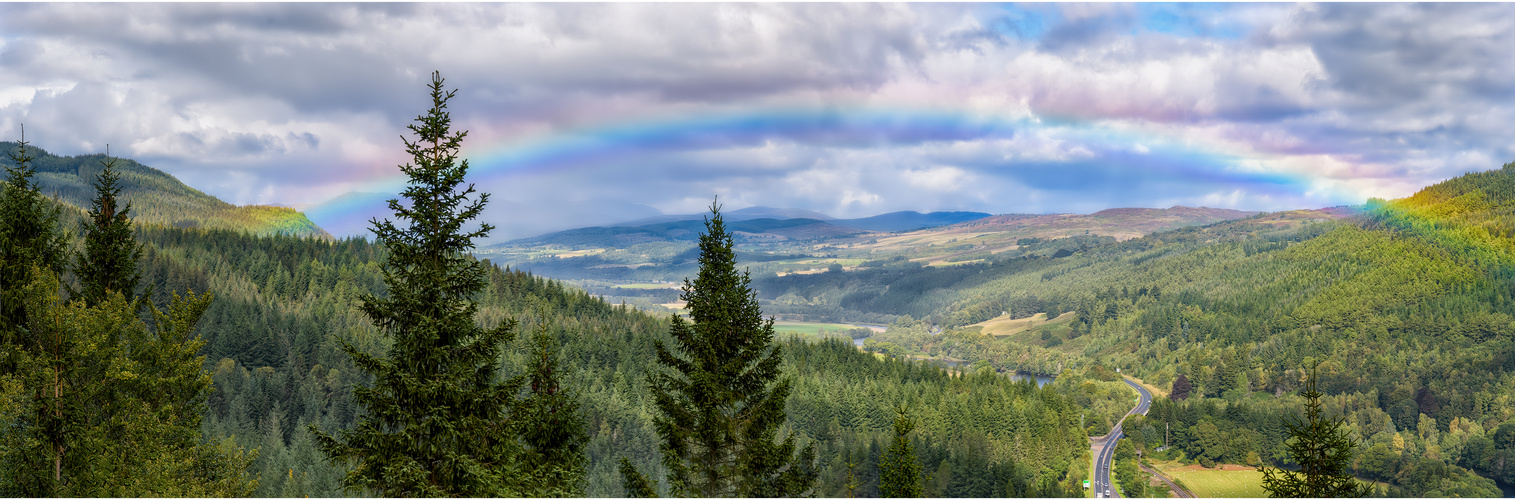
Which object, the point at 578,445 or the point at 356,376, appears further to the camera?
the point at 356,376

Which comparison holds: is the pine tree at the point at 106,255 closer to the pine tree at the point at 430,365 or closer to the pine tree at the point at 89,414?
the pine tree at the point at 89,414

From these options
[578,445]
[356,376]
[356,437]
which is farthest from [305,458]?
[356,437]

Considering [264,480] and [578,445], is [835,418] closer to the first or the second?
[264,480]

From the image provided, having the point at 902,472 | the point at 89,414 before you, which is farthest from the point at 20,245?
the point at 902,472

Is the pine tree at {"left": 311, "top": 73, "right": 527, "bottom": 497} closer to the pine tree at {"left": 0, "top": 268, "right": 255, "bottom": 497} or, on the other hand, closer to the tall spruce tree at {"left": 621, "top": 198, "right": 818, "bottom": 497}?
the tall spruce tree at {"left": 621, "top": 198, "right": 818, "bottom": 497}

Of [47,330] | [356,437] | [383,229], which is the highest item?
[383,229]

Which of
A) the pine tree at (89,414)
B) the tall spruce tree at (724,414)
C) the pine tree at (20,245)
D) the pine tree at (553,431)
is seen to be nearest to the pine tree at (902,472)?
the tall spruce tree at (724,414)

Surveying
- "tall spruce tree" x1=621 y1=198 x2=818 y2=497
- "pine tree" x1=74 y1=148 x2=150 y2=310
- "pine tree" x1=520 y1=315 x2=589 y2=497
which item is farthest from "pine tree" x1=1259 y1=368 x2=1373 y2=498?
"pine tree" x1=74 y1=148 x2=150 y2=310

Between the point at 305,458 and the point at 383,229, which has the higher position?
the point at 383,229
